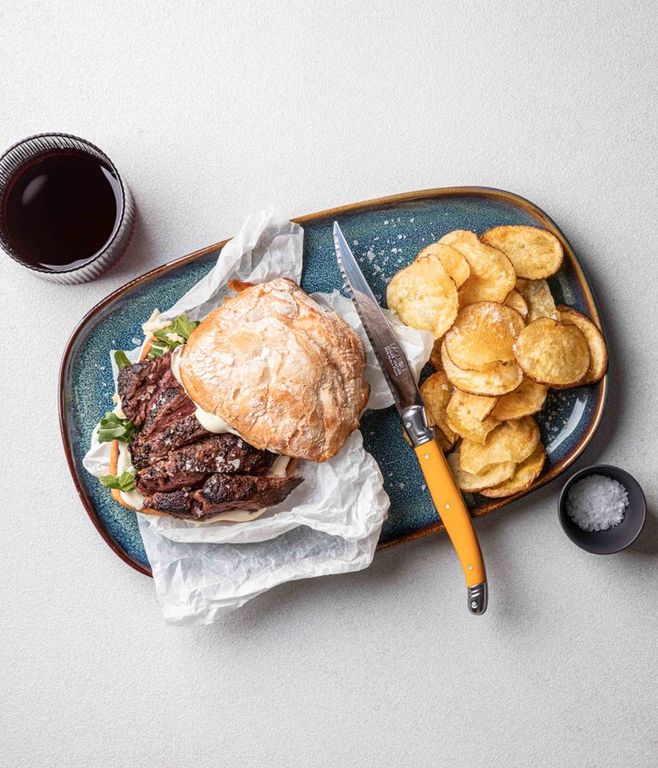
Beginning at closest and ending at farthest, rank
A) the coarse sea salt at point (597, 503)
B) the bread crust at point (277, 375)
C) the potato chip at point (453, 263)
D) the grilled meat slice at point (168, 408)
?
the bread crust at point (277, 375) < the grilled meat slice at point (168, 408) < the potato chip at point (453, 263) < the coarse sea salt at point (597, 503)

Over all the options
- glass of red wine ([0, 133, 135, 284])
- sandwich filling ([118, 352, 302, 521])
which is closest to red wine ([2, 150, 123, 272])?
glass of red wine ([0, 133, 135, 284])

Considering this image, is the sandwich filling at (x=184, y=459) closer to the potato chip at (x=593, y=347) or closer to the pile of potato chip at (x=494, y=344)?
the pile of potato chip at (x=494, y=344)

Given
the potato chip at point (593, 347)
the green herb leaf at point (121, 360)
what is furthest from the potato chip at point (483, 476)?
the green herb leaf at point (121, 360)

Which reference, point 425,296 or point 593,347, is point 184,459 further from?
point 593,347

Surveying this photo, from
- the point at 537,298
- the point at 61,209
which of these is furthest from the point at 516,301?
the point at 61,209

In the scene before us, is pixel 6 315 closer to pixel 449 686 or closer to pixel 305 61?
pixel 305 61

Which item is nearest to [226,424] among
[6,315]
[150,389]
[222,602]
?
[150,389]

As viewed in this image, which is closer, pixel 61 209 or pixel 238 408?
pixel 238 408
